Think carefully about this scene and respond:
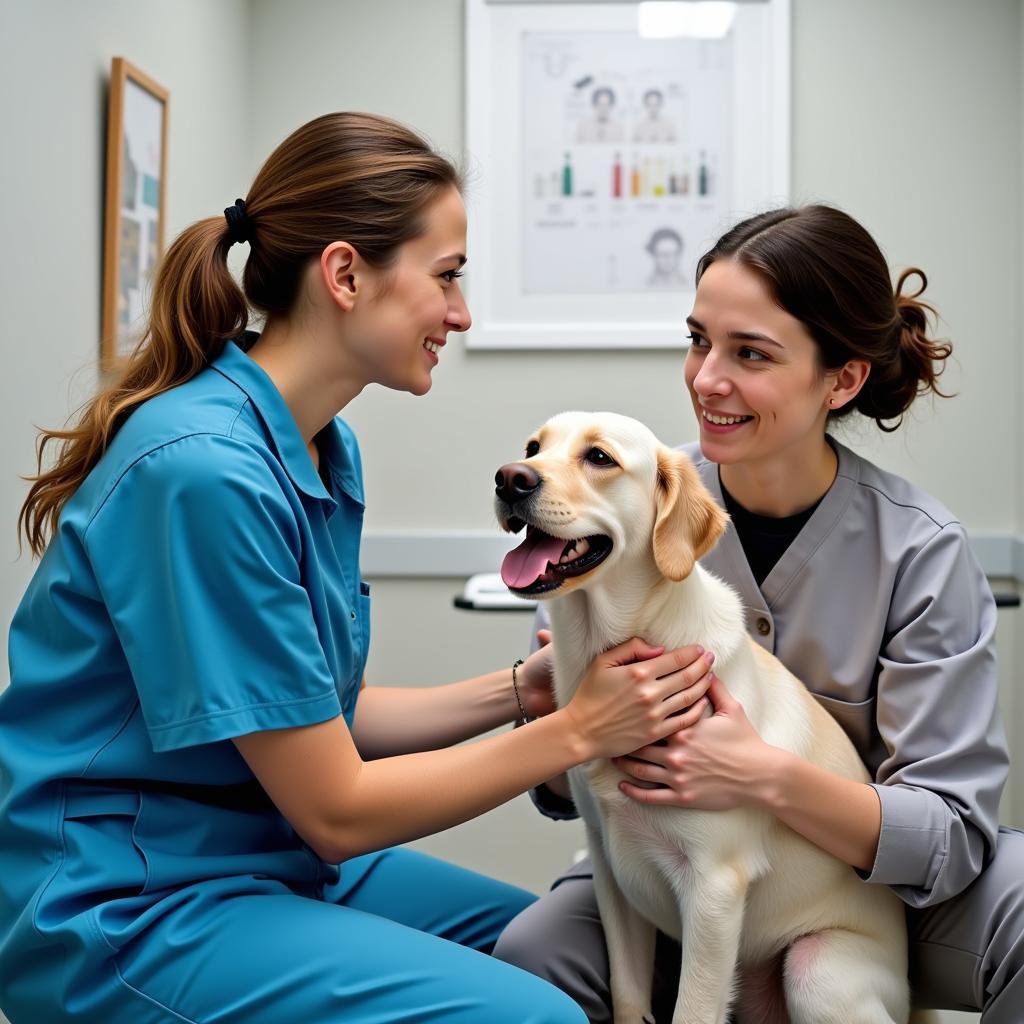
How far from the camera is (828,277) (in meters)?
1.46

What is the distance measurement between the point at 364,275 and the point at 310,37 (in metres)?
2.03

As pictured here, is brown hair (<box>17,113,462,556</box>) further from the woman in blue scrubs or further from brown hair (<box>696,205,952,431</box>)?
brown hair (<box>696,205,952,431</box>)

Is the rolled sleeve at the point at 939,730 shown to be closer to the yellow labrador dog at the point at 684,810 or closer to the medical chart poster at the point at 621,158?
the yellow labrador dog at the point at 684,810

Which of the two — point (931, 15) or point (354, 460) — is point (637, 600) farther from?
point (931, 15)

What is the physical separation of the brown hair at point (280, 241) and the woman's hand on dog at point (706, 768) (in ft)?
2.10

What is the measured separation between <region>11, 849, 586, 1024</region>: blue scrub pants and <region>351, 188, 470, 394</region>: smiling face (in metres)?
0.61

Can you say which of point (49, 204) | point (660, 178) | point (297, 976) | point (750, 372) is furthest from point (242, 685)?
point (660, 178)

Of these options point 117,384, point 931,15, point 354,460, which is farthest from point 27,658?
point 931,15

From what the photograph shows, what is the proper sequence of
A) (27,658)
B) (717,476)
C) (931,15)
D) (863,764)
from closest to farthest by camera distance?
(27,658), (863,764), (717,476), (931,15)

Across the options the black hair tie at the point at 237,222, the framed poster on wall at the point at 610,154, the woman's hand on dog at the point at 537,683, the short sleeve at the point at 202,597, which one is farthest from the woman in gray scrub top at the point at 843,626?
the framed poster on wall at the point at 610,154

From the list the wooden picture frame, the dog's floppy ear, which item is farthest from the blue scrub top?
the wooden picture frame

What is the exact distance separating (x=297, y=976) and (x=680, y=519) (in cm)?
61

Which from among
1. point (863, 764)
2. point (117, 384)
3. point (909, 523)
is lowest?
point (863, 764)

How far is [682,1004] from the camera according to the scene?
1.27 metres
